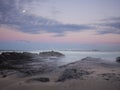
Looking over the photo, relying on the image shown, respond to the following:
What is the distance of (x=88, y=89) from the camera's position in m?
7.87

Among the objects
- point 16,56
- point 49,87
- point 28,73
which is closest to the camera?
point 49,87

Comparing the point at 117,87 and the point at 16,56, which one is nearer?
the point at 117,87

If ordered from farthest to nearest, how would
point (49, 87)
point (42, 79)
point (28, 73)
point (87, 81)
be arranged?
point (28, 73)
point (42, 79)
point (87, 81)
point (49, 87)

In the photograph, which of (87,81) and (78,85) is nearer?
(78,85)

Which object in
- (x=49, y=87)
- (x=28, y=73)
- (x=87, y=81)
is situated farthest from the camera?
(x=28, y=73)

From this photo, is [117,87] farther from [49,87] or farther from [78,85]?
[49,87]

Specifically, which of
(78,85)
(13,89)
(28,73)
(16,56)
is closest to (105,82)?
(78,85)

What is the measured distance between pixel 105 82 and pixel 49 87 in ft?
10.6

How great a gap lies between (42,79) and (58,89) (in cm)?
246

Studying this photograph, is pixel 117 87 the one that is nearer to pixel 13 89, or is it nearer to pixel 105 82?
pixel 105 82

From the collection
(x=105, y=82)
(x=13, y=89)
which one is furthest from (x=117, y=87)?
(x=13, y=89)

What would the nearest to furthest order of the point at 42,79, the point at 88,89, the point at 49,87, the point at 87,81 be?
the point at 88,89, the point at 49,87, the point at 87,81, the point at 42,79

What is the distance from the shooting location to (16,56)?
30125mm

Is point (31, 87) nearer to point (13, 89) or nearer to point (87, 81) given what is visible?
point (13, 89)
